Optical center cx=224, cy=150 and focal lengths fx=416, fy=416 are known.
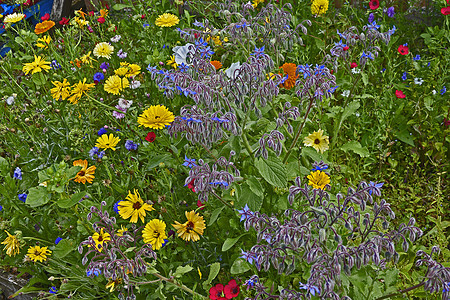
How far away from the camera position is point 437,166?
2.97 meters

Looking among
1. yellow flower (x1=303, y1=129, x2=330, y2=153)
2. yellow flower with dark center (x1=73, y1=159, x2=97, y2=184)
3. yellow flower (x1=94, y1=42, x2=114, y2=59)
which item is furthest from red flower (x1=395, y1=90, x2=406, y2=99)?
yellow flower (x1=94, y1=42, x2=114, y2=59)

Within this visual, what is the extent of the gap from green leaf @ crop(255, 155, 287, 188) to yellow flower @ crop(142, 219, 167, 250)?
62cm

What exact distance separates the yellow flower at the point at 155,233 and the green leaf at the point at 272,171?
617 mm

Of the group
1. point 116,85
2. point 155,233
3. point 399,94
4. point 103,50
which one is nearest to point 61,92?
point 116,85

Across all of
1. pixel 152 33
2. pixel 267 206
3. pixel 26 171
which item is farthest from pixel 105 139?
pixel 152 33

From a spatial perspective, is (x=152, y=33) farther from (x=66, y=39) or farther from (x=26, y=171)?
(x=26, y=171)

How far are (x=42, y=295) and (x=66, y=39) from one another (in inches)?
93.6

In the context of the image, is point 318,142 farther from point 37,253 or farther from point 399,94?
point 37,253

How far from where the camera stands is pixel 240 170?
2.39 metres

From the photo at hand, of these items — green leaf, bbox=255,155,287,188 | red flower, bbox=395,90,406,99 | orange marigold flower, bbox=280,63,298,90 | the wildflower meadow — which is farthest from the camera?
red flower, bbox=395,90,406,99

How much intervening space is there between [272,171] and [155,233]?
0.73 meters

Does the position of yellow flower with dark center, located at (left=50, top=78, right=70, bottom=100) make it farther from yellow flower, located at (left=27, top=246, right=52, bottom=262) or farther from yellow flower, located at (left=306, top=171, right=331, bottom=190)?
yellow flower, located at (left=306, top=171, right=331, bottom=190)

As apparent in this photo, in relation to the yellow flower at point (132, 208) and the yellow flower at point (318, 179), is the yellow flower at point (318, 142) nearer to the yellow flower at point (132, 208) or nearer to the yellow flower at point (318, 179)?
the yellow flower at point (318, 179)

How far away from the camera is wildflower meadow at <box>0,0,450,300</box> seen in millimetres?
1805
